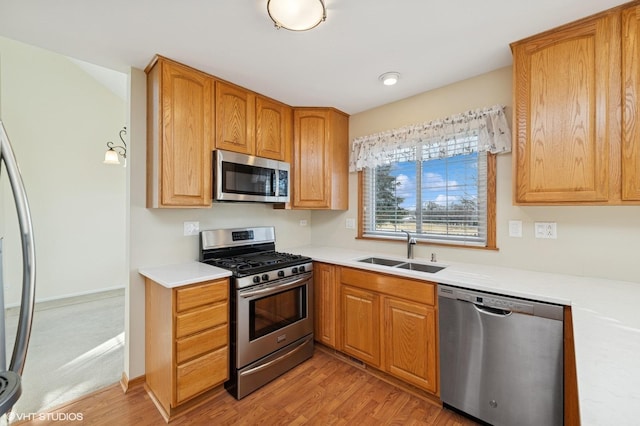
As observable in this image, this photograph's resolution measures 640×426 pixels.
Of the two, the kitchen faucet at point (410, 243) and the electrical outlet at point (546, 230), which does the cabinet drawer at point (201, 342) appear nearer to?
the kitchen faucet at point (410, 243)

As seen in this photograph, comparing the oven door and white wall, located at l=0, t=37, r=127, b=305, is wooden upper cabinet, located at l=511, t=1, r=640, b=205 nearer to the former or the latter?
the oven door

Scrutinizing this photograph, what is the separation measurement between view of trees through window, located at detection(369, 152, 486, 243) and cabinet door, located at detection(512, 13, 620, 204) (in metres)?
0.52

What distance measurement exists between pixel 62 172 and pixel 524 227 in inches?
218

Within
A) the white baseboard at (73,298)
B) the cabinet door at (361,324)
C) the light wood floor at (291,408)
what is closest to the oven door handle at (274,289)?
the cabinet door at (361,324)

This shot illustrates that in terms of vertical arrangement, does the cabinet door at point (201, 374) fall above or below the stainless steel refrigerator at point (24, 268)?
below

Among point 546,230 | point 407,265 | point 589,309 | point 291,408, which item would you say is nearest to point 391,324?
point 407,265

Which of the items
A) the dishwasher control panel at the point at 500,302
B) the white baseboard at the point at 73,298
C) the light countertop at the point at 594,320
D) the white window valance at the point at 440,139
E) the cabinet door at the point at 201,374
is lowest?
the white baseboard at the point at 73,298

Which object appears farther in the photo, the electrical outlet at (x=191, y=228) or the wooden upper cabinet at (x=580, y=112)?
the electrical outlet at (x=191, y=228)

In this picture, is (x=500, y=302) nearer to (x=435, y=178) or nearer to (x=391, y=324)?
(x=391, y=324)

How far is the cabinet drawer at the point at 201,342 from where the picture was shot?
1.79 metres

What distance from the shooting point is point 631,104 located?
146cm

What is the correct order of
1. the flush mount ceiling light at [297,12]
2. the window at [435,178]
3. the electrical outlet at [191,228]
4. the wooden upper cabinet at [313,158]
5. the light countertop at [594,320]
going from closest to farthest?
the light countertop at [594,320] < the flush mount ceiling light at [297,12] < the window at [435,178] < the electrical outlet at [191,228] < the wooden upper cabinet at [313,158]

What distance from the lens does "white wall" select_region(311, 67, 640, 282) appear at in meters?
1.69

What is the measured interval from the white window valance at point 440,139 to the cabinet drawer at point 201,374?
2.18m
